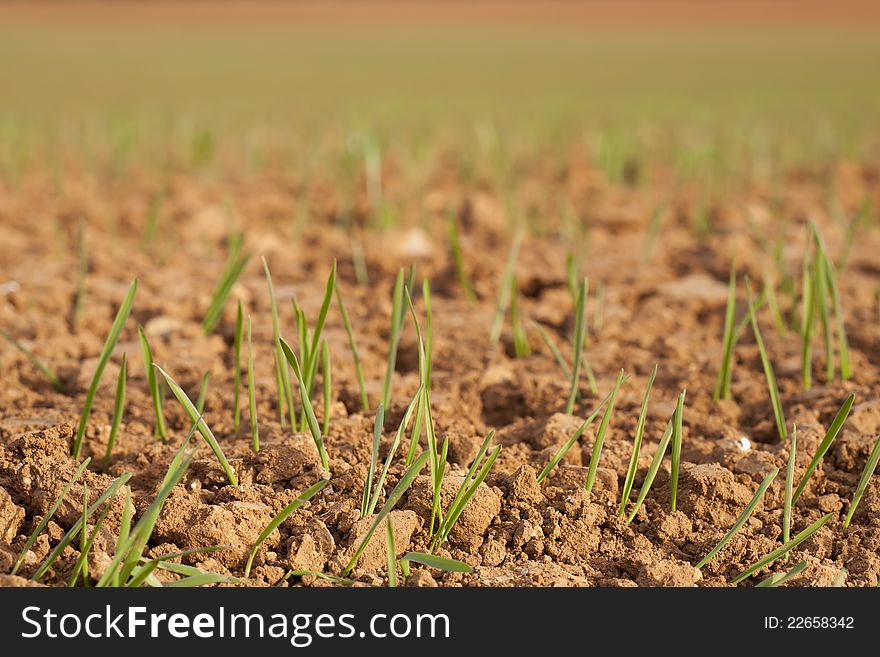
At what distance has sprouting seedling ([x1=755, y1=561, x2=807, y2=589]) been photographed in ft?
4.11

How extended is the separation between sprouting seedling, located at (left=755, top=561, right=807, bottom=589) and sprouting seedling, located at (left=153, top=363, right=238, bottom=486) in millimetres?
798

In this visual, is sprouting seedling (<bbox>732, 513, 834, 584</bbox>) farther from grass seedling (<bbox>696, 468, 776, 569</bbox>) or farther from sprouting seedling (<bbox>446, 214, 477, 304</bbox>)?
sprouting seedling (<bbox>446, 214, 477, 304</bbox>)

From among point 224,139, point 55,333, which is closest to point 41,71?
point 224,139

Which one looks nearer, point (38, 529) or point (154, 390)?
point (38, 529)

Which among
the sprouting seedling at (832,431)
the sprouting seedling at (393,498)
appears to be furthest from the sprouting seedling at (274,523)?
the sprouting seedling at (832,431)

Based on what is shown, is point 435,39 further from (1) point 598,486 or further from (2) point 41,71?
(1) point 598,486

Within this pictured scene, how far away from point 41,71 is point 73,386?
51.3 feet

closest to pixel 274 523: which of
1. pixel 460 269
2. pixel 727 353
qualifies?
pixel 727 353

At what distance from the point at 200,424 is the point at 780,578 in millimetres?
845

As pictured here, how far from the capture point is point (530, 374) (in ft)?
6.37

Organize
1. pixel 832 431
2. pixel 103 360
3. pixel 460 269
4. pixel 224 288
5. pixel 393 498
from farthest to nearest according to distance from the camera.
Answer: pixel 460 269 < pixel 224 288 < pixel 103 360 < pixel 832 431 < pixel 393 498

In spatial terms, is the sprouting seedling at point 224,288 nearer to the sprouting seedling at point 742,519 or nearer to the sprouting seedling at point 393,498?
the sprouting seedling at point 393,498

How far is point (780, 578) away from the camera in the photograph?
1.26 metres

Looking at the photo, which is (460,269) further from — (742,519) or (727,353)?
(742,519)
